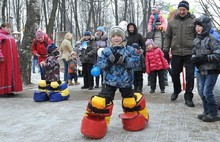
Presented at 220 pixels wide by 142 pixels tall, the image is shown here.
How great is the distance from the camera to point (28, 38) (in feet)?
33.1

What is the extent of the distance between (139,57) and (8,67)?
3581 millimetres

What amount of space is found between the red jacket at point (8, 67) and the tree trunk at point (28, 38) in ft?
5.47

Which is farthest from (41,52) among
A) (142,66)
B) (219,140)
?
(219,140)

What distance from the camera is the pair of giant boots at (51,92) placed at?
24.0 ft

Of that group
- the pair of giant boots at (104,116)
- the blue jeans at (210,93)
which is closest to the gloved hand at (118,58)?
the pair of giant boots at (104,116)

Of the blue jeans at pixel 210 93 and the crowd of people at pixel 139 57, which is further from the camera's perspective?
the blue jeans at pixel 210 93

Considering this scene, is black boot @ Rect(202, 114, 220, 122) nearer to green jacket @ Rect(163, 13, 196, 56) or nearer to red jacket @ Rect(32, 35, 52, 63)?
green jacket @ Rect(163, 13, 196, 56)

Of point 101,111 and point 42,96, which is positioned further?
point 42,96

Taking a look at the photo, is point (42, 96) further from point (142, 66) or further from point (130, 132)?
point (130, 132)

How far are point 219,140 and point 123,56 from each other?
5.48 ft

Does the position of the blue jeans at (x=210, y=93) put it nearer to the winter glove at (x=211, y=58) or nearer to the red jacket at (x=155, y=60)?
the winter glove at (x=211, y=58)

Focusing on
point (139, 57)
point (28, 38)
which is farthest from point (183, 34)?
point (28, 38)

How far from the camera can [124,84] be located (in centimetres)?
468

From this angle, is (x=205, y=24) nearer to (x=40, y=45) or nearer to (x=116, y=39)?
(x=116, y=39)
